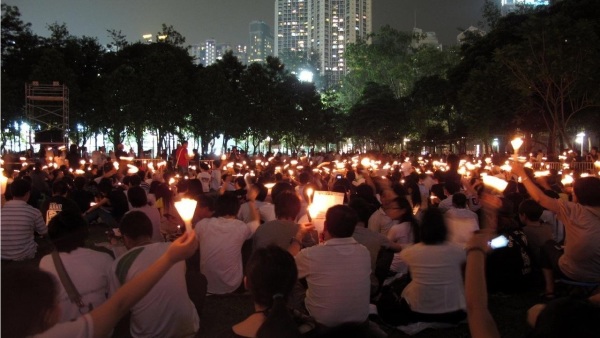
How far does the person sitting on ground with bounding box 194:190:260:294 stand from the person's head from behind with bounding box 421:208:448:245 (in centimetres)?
275

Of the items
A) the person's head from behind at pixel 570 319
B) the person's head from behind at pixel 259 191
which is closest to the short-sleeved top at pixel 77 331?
the person's head from behind at pixel 570 319

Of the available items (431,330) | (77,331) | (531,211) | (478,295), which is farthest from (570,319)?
(531,211)

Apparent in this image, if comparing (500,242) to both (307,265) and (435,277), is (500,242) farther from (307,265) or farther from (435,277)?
(307,265)

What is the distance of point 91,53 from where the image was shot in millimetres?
47375

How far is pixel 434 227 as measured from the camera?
6020mm

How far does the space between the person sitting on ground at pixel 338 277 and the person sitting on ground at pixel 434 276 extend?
3.14ft

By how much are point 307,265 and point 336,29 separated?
195 m

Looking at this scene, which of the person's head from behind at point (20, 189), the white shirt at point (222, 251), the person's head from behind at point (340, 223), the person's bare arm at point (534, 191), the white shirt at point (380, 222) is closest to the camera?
the person's head from behind at point (340, 223)

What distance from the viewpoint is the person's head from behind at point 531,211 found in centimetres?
862

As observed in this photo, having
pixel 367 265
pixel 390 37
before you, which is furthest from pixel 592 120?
pixel 390 37

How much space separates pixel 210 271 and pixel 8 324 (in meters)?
5.39

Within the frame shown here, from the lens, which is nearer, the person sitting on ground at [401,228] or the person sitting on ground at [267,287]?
the person sitting on ground at [267,287]

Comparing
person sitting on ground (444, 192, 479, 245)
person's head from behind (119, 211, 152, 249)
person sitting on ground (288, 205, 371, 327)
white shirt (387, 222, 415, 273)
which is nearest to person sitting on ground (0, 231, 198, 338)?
person's head from behind (119, 211, 152, 249)

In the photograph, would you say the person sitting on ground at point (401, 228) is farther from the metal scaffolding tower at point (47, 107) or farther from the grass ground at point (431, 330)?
the metal scaffolding tower at point (47, 107)
